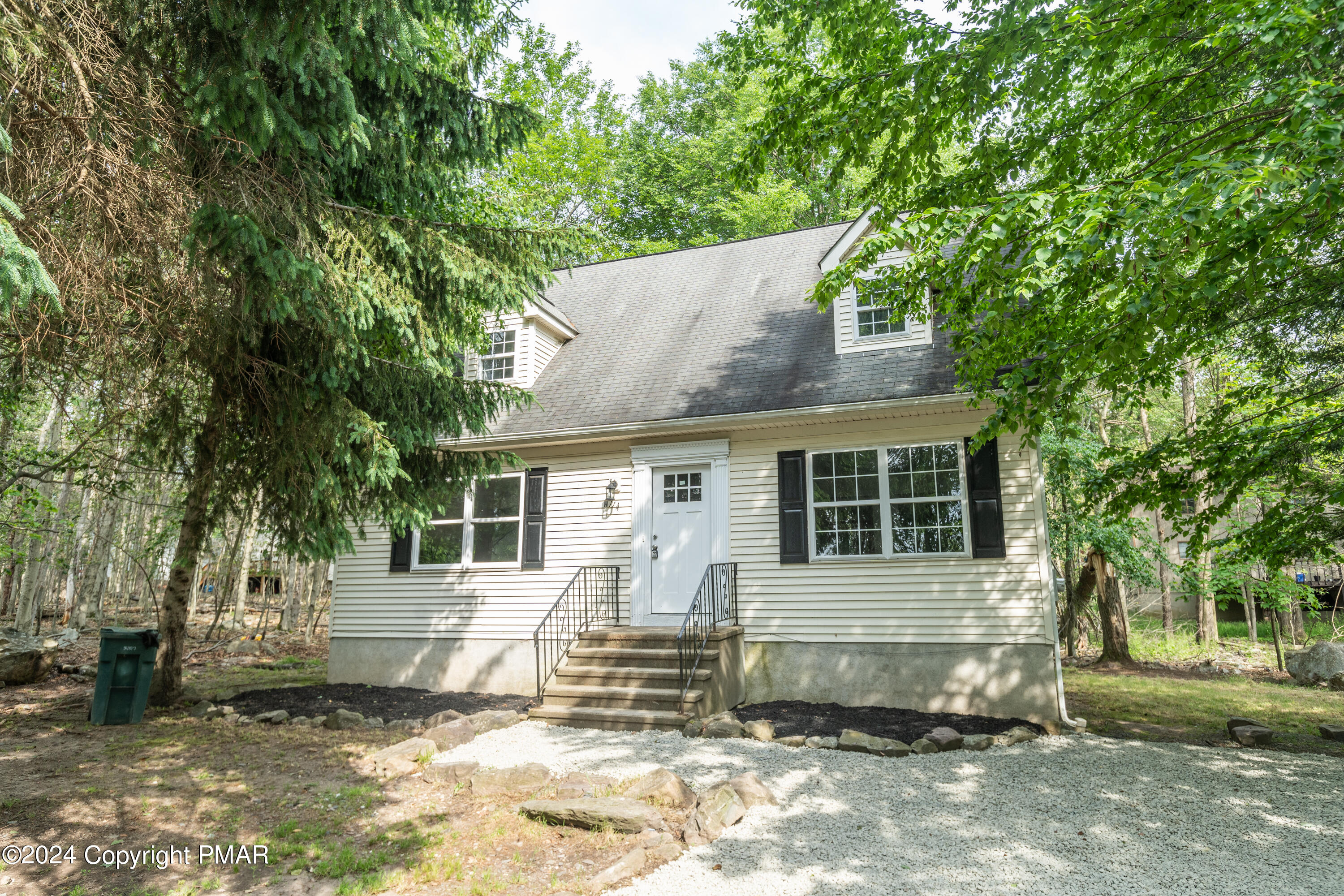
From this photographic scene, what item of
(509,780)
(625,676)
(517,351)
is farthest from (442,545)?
(509,780)

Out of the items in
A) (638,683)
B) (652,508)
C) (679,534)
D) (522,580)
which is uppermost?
(652,508)

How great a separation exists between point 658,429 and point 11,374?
6143mm

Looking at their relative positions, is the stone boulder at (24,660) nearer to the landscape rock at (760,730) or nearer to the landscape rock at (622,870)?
the landscape rock at (760,730)

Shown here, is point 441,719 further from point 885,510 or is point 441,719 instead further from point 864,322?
point 864,322

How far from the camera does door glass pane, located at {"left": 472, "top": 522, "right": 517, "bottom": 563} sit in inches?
401

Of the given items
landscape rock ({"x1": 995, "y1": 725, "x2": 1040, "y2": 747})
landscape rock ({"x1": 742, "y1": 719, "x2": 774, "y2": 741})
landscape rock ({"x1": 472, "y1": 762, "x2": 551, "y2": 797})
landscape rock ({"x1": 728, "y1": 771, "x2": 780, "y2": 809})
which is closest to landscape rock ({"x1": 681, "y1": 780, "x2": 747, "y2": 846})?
landscape rock ({"x1": 728, "y1": 771, "x2": 780, "y2": 809})

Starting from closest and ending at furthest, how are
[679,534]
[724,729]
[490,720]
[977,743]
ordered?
[977,743] < [724,729] < [490,720] < [679,534]

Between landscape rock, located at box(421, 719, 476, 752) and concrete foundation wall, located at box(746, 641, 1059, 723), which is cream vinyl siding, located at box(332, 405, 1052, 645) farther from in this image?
landscape rock, located at box(421, 719, 476, 752)

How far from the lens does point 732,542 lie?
9094 millimetres

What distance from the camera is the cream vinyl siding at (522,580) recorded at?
970cm

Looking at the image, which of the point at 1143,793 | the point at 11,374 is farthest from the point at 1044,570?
the point at 11,374

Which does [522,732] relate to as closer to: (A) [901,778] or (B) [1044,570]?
(A) [901,778]

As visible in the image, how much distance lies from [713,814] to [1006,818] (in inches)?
76.2

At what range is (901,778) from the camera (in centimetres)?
562
